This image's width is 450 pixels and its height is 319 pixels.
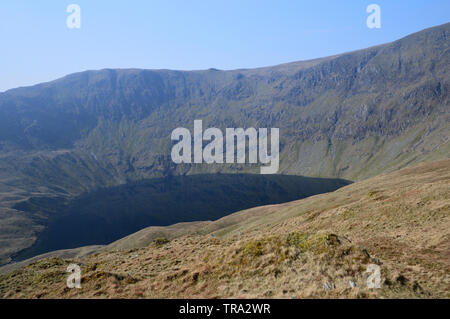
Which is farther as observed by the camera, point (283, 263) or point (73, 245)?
point (73, 245)

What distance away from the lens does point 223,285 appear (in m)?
20.1

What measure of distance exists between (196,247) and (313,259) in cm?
1990

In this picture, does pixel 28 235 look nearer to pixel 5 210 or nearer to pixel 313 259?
pixel 5 210

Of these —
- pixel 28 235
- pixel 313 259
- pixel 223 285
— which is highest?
pixel 313 259

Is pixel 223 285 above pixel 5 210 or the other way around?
above

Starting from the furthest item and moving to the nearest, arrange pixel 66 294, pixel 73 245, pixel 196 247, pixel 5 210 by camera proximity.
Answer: pixel 5 210 < pixel 73 245 < pixel 196 247 < pixel 66 294

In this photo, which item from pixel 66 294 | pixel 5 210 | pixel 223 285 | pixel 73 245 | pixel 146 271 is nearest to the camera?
pixel 223 285

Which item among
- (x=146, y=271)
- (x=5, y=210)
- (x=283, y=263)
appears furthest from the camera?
(x=5, y=210)

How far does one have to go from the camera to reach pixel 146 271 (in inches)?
1166
